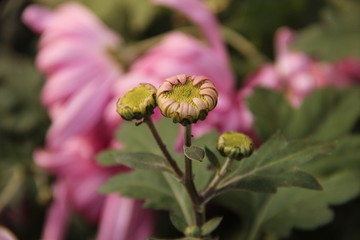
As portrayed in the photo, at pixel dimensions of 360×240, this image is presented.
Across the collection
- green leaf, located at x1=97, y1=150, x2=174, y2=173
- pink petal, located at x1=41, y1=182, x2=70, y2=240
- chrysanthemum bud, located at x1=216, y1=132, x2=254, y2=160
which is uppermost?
pink petal, located at x1=41, y1=182, x2=70, y2=240

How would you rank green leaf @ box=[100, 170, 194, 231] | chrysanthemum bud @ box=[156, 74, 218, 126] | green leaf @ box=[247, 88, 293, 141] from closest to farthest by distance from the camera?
1. chrysanthemum bud @ box=[156, 74, 218, 126]
2. green leaf @ box=[100, 170, 194, 231]
3. green leaf @ box=[247, 88, 293, 141]

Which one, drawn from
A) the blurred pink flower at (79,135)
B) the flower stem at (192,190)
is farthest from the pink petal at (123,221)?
the flower stem at (192,190)

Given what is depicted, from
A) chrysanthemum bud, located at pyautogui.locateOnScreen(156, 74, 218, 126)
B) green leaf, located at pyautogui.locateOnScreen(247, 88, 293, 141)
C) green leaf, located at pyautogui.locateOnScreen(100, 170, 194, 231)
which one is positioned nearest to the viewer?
chrysanthemum bud, located at pyautogui.locateOnScreen(156, 74, 218, 126)

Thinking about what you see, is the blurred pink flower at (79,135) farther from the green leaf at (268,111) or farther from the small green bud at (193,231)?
the small green bud at (193,231)

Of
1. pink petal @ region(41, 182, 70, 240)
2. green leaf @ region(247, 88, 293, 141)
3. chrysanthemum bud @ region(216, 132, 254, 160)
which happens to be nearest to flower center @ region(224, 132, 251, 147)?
chrysanthemum bud @ region(216, 132, 254, 160)

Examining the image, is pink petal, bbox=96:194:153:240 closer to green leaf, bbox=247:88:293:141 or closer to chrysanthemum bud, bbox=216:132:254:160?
green leaf, bbox=247:88:293:141

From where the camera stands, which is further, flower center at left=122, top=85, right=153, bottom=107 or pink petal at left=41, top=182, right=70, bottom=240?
pink petal at left=41, top=182, right=70, bottom=240

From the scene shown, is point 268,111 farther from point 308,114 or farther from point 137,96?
point 137,96
